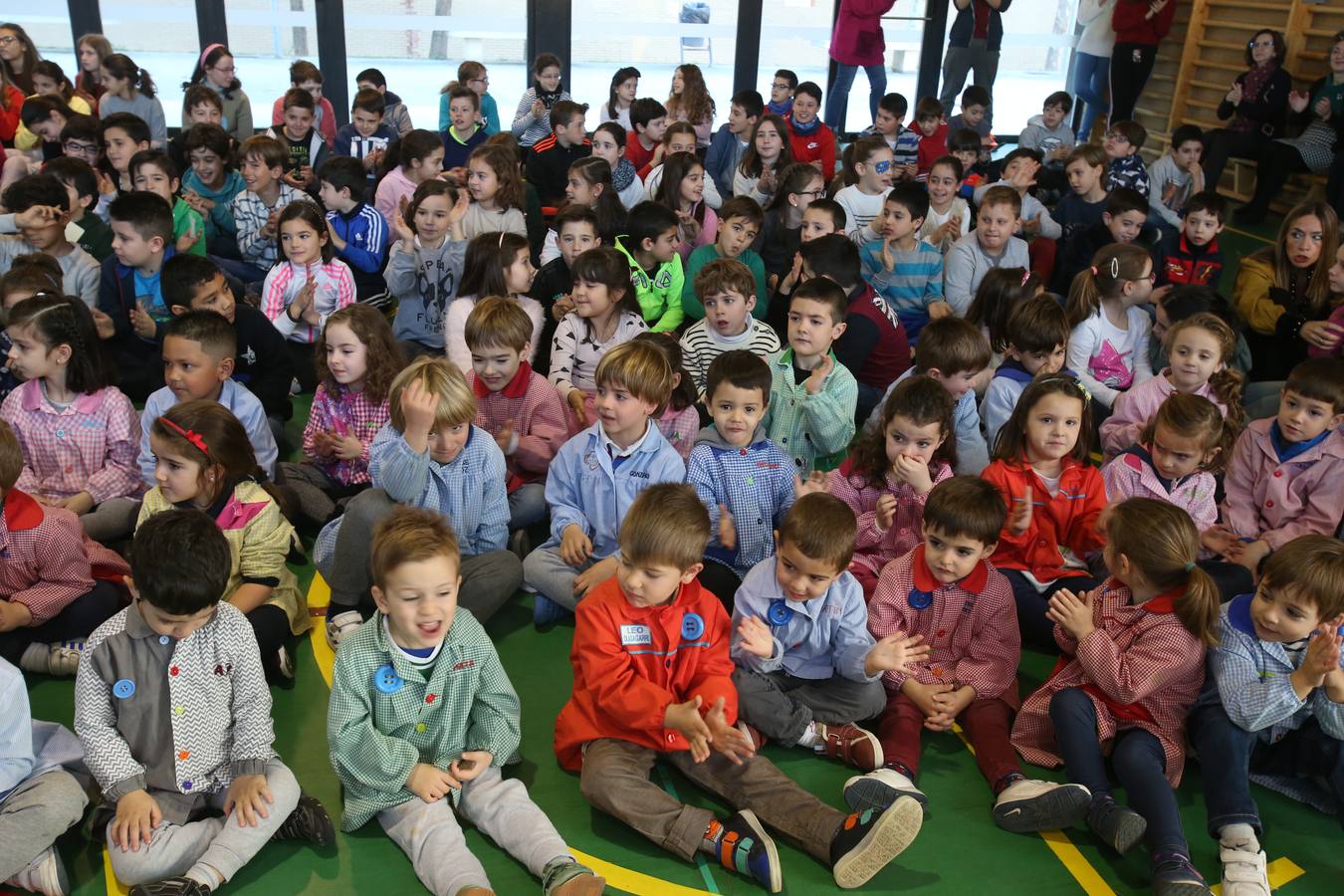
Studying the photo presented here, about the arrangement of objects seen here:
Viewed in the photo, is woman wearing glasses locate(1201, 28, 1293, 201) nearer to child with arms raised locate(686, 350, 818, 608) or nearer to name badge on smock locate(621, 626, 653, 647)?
child with arms raised locate(686, 350, 818, 608)

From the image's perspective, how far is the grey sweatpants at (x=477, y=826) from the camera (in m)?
2.65

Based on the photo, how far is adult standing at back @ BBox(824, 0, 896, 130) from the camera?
10.9 metres

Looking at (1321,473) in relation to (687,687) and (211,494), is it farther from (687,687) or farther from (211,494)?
(211,494)

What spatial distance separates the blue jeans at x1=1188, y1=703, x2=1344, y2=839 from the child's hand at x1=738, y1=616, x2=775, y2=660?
1.21m

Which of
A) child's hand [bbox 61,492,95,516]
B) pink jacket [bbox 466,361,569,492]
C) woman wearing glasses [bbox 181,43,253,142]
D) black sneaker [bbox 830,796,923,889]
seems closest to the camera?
black sneaker [bbox 830,796,923,889]

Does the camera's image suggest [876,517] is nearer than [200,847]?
No

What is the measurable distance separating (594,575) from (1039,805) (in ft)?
4.90

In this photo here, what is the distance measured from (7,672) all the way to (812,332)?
283 centimetres

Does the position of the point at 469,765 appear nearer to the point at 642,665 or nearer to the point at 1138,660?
the point at 642,665

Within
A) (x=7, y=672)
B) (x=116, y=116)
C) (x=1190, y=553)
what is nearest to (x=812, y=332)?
(x=1190, y=553)

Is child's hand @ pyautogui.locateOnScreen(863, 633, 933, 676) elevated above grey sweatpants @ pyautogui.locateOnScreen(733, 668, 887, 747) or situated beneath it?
elevated above

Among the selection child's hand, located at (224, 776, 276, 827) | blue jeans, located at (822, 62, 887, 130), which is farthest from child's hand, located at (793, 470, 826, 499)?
blue jeans, located at (822, 62, 887, 130)

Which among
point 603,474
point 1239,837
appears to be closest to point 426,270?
point 603,474

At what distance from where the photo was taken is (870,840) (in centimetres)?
267
